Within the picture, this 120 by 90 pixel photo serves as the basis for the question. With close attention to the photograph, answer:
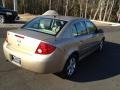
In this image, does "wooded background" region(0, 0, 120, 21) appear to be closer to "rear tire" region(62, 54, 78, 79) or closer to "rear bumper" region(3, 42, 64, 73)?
"rear tire" region(62, 54, 78, 79)

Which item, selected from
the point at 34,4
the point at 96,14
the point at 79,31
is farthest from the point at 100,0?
the point at 79,31

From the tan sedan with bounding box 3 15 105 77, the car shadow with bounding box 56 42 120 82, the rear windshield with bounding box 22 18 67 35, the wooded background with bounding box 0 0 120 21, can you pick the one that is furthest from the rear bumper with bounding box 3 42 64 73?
the wooded background with bounding box 0 0 120 21

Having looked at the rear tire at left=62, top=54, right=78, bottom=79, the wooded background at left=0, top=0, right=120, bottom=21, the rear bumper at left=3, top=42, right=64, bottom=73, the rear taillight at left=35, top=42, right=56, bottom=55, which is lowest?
the wooded background at left=0, top=0, right=120, bottom=21

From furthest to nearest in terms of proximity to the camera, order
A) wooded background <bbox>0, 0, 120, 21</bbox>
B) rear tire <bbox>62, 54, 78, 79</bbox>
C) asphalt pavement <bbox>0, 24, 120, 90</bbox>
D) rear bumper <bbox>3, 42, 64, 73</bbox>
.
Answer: wooded background <bbox>0, 0, 120, 21</bbox>
rear tire <bbox>62, 54, 78, 79</bbox>
asphalt pavement <bbox>0, 24, 120, 90</bbox>
rear bumper <bbox>3, 42, 64, 73</bbox>

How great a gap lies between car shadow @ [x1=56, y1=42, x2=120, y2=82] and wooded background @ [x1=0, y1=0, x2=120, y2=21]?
28.5 metres

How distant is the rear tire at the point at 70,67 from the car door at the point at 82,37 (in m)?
0.42

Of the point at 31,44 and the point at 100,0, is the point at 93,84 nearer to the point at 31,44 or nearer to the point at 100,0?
the point at 31,44

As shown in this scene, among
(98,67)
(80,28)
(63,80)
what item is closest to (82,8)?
(98,67)

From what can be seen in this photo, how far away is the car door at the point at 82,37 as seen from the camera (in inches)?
267

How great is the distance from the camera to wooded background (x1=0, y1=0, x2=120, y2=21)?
37.5 meters

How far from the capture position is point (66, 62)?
6.19 meters

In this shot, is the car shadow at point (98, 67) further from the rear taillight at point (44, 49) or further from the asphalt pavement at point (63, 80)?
the rear taillight at point (44, 49)

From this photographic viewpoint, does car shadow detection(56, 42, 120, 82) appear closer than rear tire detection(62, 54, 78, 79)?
No

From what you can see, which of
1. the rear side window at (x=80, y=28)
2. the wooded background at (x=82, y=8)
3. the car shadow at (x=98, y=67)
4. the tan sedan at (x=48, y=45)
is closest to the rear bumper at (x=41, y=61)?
the tan sedan at (x=48, y=45)
